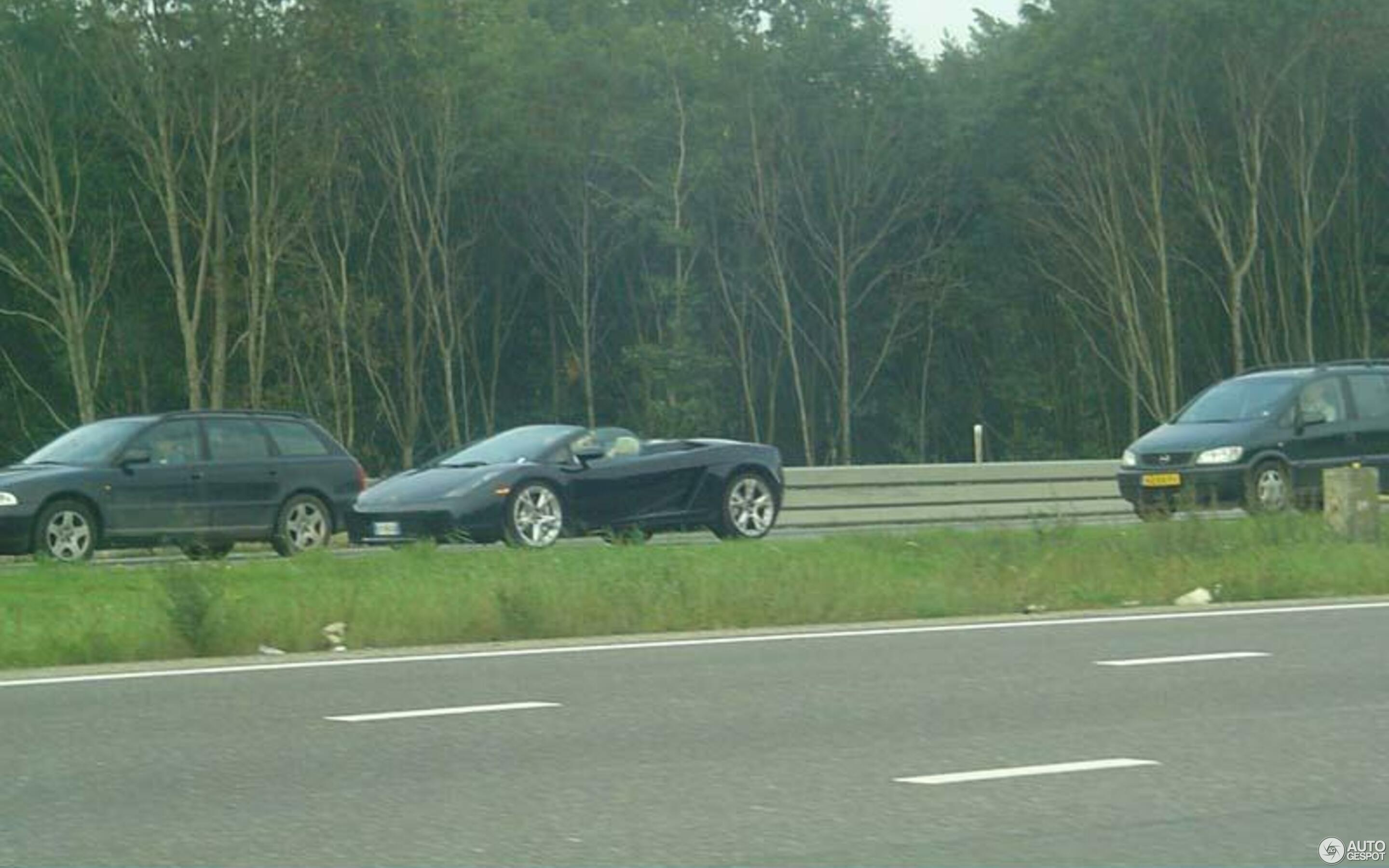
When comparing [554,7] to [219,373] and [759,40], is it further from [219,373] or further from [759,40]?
[219,373]

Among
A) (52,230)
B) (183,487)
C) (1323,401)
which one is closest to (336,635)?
(183,487)

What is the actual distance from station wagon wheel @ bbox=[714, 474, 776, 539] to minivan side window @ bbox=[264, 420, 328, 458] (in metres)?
4.47

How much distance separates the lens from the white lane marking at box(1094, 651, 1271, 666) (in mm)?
14883

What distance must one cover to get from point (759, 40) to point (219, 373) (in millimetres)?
20331

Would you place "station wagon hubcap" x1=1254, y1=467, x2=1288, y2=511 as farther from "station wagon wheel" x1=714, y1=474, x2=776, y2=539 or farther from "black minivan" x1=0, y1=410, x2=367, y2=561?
"black minivan" x1=0, y1=410, x2=367, y2=561

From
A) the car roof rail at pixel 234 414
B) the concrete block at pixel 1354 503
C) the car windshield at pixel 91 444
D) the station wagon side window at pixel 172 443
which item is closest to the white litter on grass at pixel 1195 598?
the concrete block at pixel 1354 503

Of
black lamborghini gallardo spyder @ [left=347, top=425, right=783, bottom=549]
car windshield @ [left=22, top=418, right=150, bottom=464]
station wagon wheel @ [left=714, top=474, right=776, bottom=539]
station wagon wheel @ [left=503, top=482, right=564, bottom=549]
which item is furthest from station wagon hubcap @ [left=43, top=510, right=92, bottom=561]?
station wagon wheel @ [left=714, top=474, right=776, bottom=539]

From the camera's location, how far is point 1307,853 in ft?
27.6

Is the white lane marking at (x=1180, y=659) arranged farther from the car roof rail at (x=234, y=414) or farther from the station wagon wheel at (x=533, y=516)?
the car roof rail at (x=234, y=414)

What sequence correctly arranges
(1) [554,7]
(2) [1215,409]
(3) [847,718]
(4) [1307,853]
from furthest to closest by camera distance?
(1) [554,7] → (2) [1215,409] → (3) [847,718] → (4) [1307,853]

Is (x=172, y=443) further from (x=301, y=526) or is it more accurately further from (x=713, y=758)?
(x=713, y=758)

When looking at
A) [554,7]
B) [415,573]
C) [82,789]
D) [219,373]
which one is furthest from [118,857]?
[554,7]

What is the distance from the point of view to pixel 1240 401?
103 ft

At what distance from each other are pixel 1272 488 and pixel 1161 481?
1275mm
